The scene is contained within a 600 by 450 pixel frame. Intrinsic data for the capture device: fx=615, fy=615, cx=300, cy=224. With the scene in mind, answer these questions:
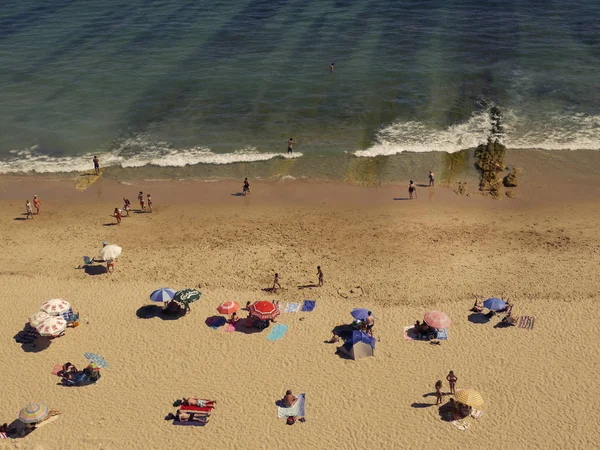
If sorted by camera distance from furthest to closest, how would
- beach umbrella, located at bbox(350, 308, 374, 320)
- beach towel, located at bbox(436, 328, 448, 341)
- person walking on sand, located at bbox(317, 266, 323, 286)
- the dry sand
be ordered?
person walking on sand, located at bbox(317, 266, 323, 286) → beach umbrella, located at bbox(350, 308, 374, 320) → beach towel, located at bbox(436, 328, 448, 341) → the dry sand

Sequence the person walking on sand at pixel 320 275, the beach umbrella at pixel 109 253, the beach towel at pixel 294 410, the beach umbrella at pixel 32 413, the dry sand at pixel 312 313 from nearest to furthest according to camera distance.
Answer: the beach umbrella at pixel 32 413
the dry sand at pixel 312 313
the beach towel at pixel 294 410
the person walking on sand at pixel 320 275
the beach umbrella at pixel 109 253

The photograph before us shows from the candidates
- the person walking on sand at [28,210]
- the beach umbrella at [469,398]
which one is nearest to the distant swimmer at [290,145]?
the person walking on sand at [28,210]

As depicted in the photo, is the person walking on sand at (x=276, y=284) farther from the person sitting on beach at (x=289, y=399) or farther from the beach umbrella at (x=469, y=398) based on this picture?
the beach umbrella at (x=469, y=398)

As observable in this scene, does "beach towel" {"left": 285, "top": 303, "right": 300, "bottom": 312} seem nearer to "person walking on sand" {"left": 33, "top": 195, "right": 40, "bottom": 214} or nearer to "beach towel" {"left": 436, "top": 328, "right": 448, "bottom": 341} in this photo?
"beach towel" {"left": 436, "top": 328, "right": 448, "bottom": 341}

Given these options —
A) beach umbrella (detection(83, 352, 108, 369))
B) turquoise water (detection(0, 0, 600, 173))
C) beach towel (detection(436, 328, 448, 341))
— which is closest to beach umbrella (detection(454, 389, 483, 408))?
beach towel (detection(436, 328, 448, 341))

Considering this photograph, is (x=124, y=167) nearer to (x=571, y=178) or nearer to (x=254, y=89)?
(x=254, y=89)

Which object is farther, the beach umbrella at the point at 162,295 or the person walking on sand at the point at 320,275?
the person walking on sand at the point at 320,275
